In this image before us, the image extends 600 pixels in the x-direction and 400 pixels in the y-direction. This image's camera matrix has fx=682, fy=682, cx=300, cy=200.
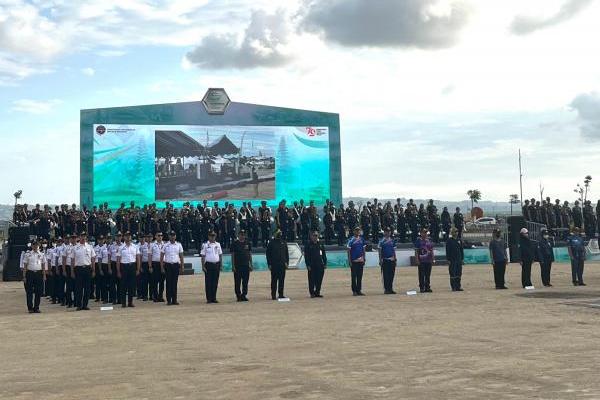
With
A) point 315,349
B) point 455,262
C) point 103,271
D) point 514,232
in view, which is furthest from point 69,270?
point 514,232

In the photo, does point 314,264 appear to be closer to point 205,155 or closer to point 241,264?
point 241,264

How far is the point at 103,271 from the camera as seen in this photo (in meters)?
18.0

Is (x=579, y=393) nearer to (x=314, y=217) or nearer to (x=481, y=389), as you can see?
(x=481, y=389)

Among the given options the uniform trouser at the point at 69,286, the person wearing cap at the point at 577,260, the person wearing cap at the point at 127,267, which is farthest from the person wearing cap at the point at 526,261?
the uniform trouser at the point at 69,286

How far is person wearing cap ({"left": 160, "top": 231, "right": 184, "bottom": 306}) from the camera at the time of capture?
1723 cm

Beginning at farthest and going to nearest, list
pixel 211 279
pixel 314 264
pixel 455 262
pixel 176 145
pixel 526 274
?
pixel 176 145 → pixel 526 274 → pixel 455 262 → pixel 314 264 → pixel 211 279

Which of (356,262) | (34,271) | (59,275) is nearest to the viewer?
(34,271)

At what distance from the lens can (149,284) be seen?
1862cm

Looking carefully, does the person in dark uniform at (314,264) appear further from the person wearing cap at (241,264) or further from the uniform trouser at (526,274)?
the uniform trouser at (526,274)

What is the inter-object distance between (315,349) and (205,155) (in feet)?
85.8

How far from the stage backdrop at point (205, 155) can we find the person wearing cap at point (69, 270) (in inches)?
636

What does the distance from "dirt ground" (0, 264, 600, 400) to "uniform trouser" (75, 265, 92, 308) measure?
1.53ft

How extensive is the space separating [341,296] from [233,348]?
28.2ft

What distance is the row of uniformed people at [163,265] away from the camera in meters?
16.9
